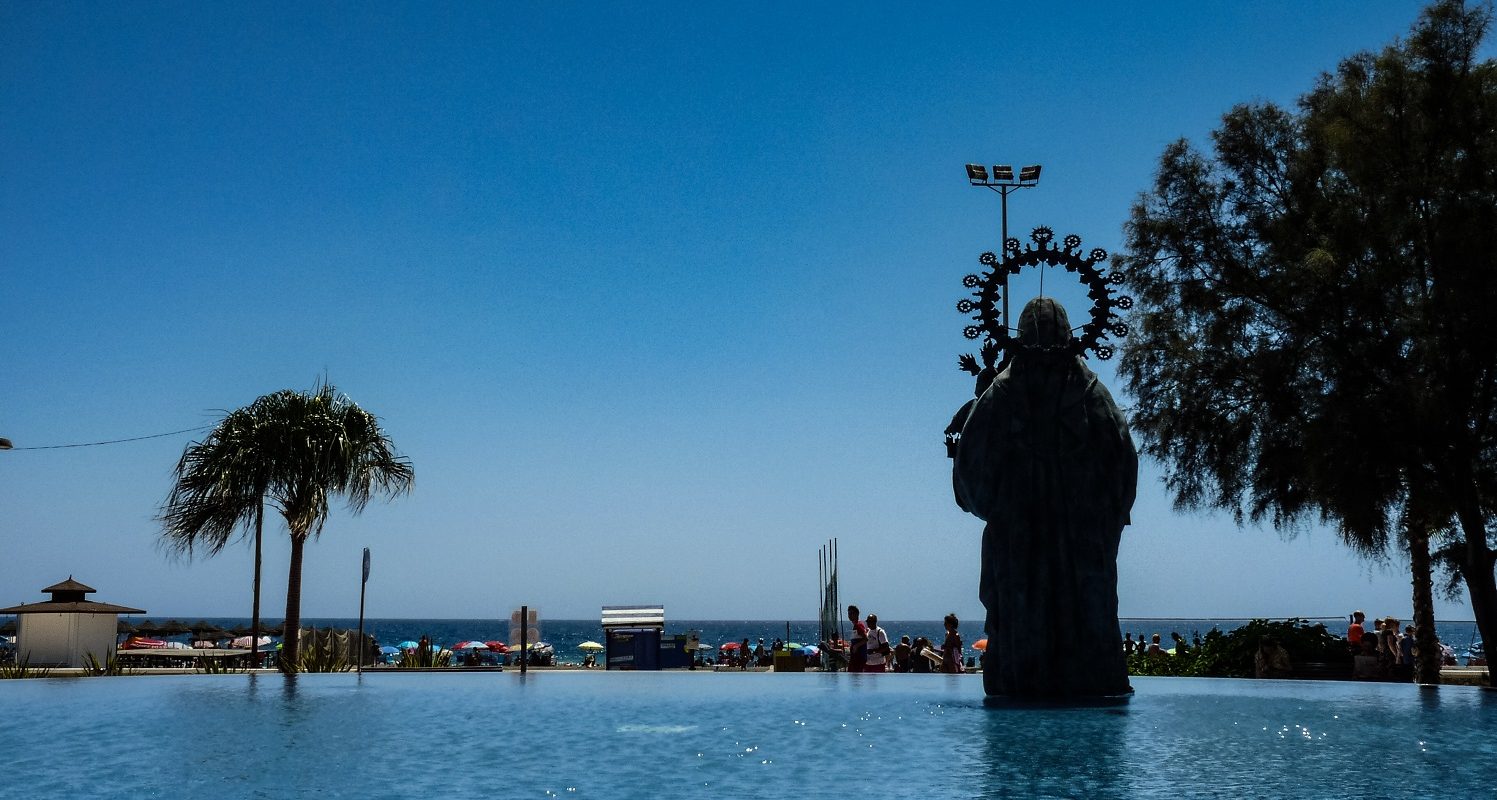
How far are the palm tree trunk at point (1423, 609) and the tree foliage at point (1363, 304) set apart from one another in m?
0.40

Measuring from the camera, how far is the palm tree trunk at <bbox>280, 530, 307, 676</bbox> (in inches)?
1029

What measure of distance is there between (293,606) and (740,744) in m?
17.9

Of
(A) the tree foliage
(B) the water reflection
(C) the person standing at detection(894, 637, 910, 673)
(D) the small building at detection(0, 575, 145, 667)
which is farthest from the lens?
(D) the small building at detection(0, 575, 145, 667)

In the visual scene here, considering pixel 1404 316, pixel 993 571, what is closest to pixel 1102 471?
pixel 993 571

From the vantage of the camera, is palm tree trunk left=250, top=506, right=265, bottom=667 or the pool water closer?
the pool water

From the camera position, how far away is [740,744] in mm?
11602

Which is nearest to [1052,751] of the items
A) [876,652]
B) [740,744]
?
[740,744]

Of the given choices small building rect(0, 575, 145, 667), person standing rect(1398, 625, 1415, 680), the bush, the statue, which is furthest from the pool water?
small building rect(0, 575, 145, 667)

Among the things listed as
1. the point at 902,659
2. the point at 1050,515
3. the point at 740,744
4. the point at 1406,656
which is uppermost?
the point at 1050,515

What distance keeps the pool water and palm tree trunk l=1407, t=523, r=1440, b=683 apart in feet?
14.4

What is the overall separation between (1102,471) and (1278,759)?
640cm

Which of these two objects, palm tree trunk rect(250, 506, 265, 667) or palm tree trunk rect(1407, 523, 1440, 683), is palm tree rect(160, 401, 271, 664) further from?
palm tree trunk rect(1407, 523, 1440, 683)

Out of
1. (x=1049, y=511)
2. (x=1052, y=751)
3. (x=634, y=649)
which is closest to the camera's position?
(x=1052, y=751)

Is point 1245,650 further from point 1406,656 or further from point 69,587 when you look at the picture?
point 69,587
